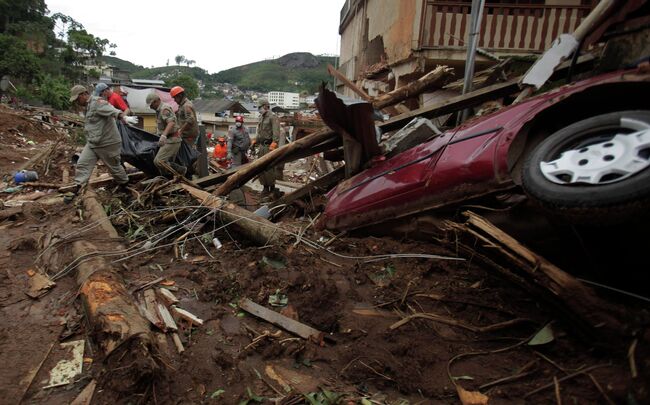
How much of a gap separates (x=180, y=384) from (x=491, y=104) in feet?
16.6

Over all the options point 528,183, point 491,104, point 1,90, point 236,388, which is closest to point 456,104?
point 491,104

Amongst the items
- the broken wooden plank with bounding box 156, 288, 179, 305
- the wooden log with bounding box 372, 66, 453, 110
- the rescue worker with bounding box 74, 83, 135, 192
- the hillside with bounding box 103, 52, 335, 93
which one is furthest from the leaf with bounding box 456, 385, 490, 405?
the hillside with bounding box 103, 52, 335, 93

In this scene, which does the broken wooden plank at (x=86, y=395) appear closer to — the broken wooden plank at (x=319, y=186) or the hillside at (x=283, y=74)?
the broken wooden plank at (x=319, y=186)

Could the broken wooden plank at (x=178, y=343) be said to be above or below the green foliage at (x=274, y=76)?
below

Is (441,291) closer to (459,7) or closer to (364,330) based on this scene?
(364,330)

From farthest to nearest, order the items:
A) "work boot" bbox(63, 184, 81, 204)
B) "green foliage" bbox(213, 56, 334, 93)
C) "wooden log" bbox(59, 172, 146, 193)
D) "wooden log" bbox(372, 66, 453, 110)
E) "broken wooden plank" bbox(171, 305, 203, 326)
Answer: "green foliage" bbox(213, 56, 334, 93) → "wooden log" bbox(59, 172, 146, 193) → "work boot" bbox(63, 184, 81, 204) → "wooden log" bbox(372, 66, 453, 110) → "broken wooden plank" bbox(171, 305, 203, 326)

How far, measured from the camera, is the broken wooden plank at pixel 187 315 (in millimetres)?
2912

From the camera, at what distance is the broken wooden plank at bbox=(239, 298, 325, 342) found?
269cm

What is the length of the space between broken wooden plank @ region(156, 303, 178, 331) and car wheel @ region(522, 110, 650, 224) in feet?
8.18

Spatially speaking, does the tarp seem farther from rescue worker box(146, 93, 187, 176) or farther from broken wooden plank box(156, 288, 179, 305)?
broken wooden plank box(156, 288, 179, 305)

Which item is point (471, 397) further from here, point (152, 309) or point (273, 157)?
point (273, 157)

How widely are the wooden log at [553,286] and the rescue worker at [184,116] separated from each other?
19.2 ft

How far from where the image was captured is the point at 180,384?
2279mm

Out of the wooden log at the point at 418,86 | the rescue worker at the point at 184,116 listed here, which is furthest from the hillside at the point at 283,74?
the wooden log at the point at 418,86
